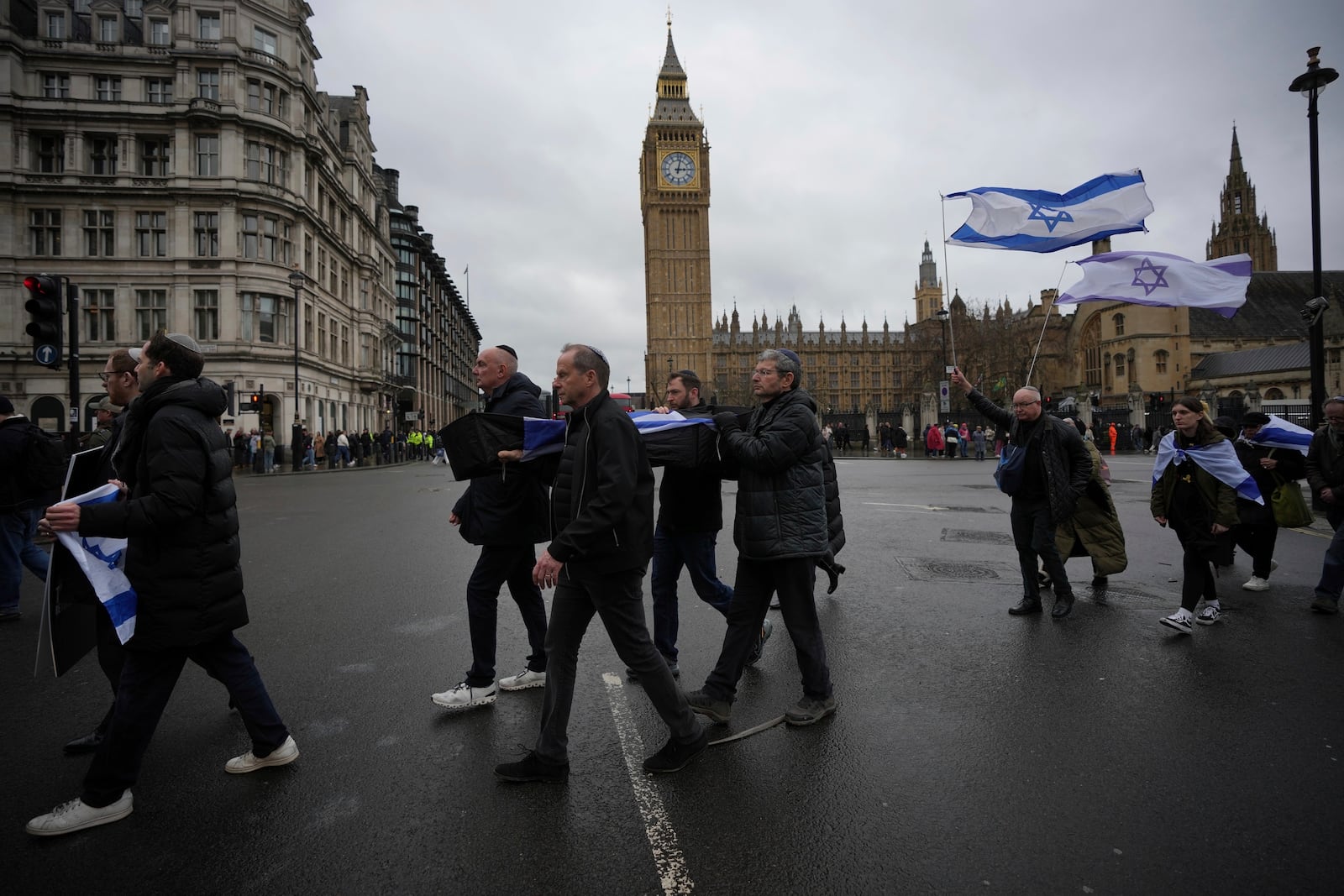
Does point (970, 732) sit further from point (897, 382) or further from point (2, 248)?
point (897, 382)

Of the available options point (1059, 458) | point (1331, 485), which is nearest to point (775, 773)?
point (1059, 458)

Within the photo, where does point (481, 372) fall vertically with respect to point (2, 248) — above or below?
below

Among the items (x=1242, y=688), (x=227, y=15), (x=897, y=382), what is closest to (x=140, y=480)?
(x=1242, y=688)

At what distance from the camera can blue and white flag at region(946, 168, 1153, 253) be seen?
29.2ft

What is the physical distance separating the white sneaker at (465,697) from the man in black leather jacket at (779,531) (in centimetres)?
120

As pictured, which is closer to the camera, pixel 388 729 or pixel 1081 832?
pixel 1081 832

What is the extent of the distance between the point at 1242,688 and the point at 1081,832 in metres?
2.41

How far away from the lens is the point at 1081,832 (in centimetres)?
293

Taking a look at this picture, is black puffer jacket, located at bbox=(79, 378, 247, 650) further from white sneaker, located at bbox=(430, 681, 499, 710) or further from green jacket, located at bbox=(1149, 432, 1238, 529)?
green jacket, located at bbox=(1149, 432, 1238, 529)

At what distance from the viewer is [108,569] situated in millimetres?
3340

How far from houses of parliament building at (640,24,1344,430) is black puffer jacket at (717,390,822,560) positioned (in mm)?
8545

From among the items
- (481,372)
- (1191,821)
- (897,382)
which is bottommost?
(1191,821)

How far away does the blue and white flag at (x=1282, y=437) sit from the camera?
7.41 m

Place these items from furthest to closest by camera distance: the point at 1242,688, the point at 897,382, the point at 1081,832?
the point at 897,382 → the point at 1242,688 → the point at 1081,832
